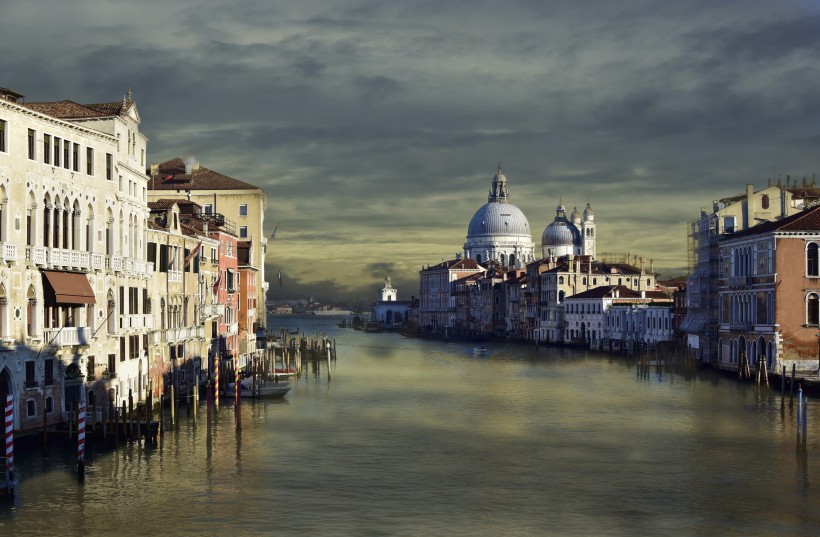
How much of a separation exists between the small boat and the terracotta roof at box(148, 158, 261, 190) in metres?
25.7

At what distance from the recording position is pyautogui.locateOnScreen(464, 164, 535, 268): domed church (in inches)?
6752

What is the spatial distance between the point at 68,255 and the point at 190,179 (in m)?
41.0

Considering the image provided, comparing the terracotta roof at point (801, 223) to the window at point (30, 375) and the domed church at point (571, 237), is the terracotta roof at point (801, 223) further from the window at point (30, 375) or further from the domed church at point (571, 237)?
the domed church at point (571, 237)

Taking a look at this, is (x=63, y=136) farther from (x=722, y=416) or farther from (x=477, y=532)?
(x=722, y=416)

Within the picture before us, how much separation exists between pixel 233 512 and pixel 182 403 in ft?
59.2

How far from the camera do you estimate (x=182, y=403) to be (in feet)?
131

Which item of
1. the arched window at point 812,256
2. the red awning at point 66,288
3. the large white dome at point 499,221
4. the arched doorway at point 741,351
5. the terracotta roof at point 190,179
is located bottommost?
the arched doorway at point 741,351

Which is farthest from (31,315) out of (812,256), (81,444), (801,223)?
(812,256)

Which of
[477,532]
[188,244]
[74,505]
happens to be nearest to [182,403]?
[188,244]

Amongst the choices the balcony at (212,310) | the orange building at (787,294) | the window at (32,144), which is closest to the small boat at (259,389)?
the balcony at (212,310)

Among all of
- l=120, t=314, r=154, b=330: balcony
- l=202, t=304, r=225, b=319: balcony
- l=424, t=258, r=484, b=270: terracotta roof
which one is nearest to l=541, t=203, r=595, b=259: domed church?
l=424, t=258, r=484, b=270: terracotta roof

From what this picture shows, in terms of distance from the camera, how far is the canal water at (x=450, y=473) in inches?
850

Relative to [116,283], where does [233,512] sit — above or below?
below

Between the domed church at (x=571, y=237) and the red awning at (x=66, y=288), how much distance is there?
133 meters
